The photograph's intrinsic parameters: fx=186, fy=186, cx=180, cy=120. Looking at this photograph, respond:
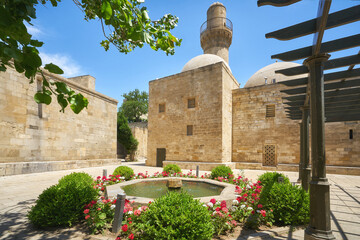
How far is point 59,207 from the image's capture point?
3.61 m

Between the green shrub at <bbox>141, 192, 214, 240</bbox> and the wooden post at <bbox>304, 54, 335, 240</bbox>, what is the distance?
164 centimetres

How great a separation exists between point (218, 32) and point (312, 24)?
783 inches

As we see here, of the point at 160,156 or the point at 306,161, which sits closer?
the point at 306,161

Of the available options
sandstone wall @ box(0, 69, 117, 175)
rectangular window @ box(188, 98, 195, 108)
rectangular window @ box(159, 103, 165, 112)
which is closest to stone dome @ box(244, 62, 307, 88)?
rectangular window @ box(188, 98, 195, 108)

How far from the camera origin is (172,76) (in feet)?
54.0

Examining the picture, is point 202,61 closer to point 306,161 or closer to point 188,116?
point 188,116

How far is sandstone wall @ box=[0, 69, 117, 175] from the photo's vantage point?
9.05 metres

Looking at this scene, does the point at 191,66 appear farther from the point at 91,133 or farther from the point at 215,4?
the point at 91,133

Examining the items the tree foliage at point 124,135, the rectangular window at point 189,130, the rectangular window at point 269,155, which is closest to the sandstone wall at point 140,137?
the tree foliage at point 124,135

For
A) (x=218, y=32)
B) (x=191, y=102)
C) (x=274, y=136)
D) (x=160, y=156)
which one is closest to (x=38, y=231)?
(x=160, y=156)

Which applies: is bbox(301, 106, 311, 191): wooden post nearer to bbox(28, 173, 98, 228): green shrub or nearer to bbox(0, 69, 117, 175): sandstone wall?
bbox(28, 173, 98, 228): green shrub

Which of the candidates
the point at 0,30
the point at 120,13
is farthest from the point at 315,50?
the point at 0,30

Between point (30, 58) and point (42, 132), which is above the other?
point (30, 58)

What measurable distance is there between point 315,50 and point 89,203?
5.12m
